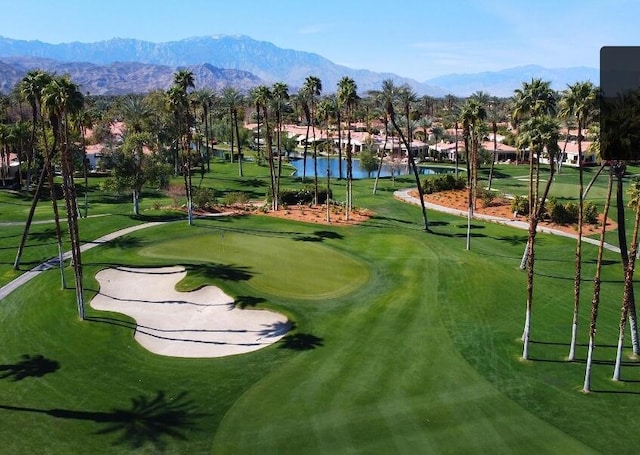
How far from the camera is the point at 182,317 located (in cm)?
3959

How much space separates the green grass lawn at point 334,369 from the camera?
82.7 ft

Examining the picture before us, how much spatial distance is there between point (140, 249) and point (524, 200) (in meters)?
56.2

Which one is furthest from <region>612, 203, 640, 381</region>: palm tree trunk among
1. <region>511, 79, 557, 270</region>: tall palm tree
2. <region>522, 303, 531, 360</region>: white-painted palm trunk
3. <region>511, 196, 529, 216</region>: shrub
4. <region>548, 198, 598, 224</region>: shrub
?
<region>511, 196, 529, 216</region>: shrub

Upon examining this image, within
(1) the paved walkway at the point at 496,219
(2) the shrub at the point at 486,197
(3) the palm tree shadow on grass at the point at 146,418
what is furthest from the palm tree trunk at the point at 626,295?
(2) the shrub at the point at 486,197

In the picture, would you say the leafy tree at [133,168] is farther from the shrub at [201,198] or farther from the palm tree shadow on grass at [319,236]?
the palm tree shadow on grass at [319,236]

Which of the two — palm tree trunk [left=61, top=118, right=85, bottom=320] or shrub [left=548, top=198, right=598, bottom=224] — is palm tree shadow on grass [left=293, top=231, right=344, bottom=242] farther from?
shrub [left=548, top=198, right=598, bottom=224]

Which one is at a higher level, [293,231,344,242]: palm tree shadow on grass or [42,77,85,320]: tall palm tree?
[42,77,85,320]: tall palm tree

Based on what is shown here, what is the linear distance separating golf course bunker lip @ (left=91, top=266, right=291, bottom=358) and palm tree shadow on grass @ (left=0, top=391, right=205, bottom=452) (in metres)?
6.12

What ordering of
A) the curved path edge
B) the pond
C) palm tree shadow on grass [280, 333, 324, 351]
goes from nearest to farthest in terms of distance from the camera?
palm tree shadow on grass [280, 333, 324, 351]
the curved path edge
the pond

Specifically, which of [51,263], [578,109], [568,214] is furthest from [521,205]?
[51,263]

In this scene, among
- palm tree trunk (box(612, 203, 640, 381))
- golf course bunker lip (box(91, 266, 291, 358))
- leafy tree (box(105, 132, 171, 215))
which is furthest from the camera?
leafy tree (box(105, 132, 171, 215))

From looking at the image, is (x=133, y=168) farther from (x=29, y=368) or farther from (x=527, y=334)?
(x=527, y=334)

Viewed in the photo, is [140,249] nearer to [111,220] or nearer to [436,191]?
[111,220]

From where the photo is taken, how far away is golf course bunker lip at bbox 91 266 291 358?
116 feet
